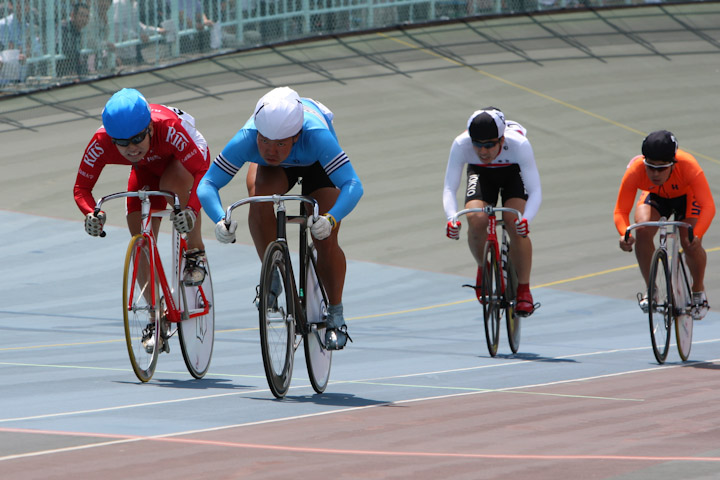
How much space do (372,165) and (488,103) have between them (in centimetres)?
310

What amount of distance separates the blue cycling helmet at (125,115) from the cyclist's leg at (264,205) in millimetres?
606

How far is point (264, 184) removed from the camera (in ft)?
19.1

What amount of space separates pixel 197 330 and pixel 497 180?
2.56 m

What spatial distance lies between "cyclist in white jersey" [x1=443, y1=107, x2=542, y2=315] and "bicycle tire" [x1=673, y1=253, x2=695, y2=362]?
936 mm

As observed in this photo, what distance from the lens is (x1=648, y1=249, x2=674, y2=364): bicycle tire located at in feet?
24.3

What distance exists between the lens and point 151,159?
6.23 m

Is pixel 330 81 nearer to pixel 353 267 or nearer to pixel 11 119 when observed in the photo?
pixel 11 119

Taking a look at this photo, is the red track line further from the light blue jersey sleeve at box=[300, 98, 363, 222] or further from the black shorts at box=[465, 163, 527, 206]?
the black shorts at box=[465, 163, 527, 206]

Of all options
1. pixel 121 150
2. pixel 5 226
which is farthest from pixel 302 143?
pixel 5 226

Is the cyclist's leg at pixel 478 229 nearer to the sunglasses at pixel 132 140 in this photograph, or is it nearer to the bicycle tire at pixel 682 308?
the bicycle tire at pixel 682 308

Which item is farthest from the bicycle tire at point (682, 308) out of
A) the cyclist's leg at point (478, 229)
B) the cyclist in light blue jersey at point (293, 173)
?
the cyclist in light blue jersey at point (293, 173)

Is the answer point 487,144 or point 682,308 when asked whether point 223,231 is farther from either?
point 682,308

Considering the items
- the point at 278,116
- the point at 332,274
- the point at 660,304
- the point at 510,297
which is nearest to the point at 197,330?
the point at 332,274

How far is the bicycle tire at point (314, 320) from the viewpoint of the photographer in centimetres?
567
